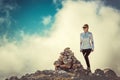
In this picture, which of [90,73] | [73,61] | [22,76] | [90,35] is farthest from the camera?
[73,61]

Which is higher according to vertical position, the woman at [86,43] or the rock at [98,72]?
the woman at [86,43]

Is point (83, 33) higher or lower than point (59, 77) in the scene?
higher

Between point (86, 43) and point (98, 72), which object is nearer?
point (86, 43)

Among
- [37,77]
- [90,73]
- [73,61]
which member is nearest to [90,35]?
[90,73]

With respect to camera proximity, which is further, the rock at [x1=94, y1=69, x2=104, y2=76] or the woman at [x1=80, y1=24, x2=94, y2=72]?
the rock at [x1=94, y1=69, x2=104, y2=76]

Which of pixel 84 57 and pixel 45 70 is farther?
pixel 45 70

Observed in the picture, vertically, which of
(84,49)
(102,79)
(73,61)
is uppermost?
(73,61)

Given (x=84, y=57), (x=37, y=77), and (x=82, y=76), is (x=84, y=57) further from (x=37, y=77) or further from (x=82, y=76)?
(x=37, y=77)

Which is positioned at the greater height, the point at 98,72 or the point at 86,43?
the point at 86,43

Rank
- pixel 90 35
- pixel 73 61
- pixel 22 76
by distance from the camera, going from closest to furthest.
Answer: pixel 90 35 < pixel 22 76 < pixel 73 61

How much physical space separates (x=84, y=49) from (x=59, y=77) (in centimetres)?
482

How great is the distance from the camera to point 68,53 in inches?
1714

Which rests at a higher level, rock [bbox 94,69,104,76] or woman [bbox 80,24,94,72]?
woman [bbox 80,24,94,72]

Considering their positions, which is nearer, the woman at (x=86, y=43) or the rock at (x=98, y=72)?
the woman at (x=86, y=43)
